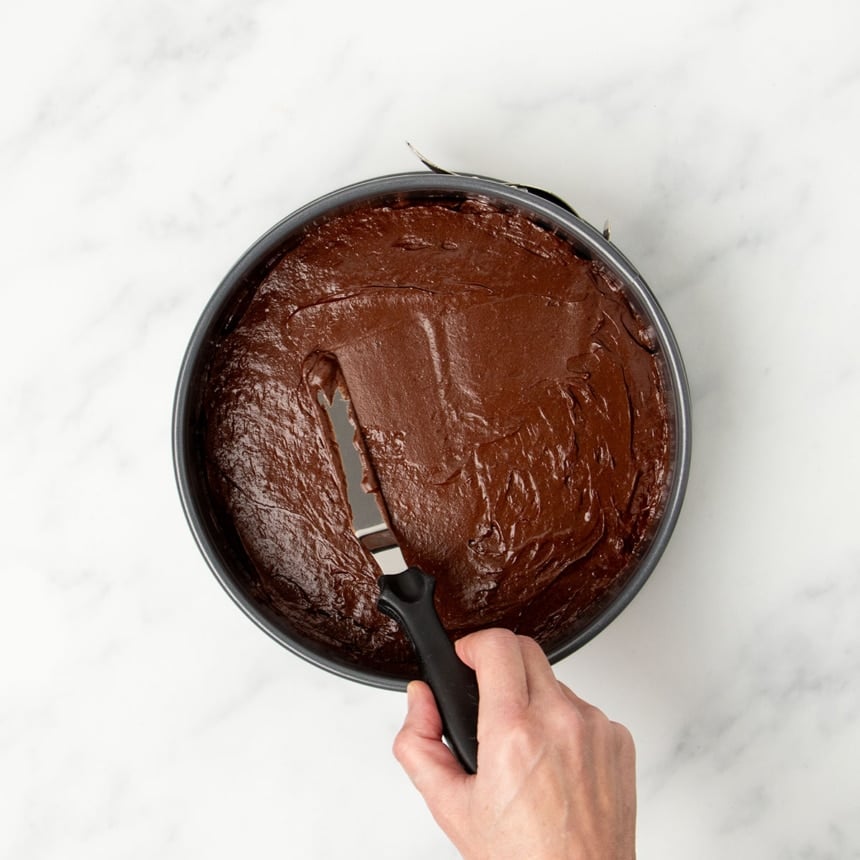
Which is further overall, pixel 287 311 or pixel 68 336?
pixel 68 336

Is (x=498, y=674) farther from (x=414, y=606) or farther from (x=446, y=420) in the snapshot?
(x=446, y=420)

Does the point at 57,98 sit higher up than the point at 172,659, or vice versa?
the point at 57,98

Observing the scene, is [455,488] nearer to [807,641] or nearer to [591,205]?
[591,205]

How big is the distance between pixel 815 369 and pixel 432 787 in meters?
1.13

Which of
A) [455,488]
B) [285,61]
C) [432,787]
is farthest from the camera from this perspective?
[285,61]

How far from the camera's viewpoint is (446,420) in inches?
56.8

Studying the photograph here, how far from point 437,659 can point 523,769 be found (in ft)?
0.66

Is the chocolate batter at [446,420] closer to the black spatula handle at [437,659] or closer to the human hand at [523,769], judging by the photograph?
the black spatula handle at [437,659]

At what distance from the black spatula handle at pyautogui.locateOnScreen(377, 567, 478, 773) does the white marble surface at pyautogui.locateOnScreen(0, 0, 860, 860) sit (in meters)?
0.46

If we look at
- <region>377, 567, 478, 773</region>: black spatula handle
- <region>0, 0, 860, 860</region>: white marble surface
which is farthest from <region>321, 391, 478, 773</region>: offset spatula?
<region>0, 0, 860, 860</region>: white marble surface

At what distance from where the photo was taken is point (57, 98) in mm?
1717

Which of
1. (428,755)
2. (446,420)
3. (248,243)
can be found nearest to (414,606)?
(428,755)

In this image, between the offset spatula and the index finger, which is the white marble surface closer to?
the offset spatula

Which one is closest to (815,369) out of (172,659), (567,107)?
(567,107)
